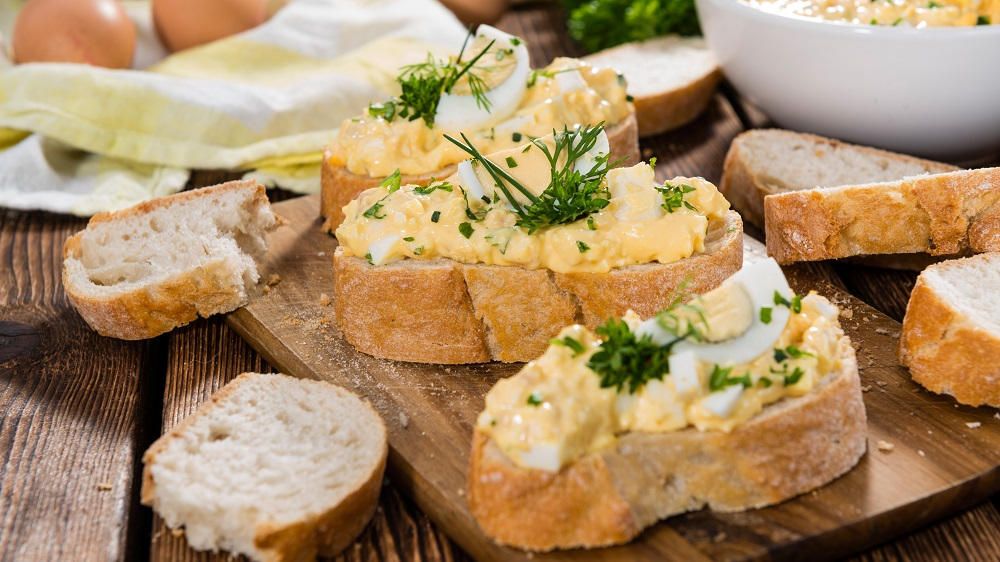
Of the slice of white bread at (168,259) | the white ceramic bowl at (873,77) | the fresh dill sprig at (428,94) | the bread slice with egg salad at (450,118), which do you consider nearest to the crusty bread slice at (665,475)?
the slice of white bread at (168,259)

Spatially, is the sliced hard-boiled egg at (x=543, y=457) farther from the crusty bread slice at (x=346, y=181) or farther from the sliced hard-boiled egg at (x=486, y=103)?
the sliced hard-boiled egg at (x=486, y=103)

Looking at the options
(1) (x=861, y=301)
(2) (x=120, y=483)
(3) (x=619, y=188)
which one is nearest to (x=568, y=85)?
(3) (x=619, y=188)

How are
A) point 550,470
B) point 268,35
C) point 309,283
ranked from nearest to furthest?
point 550,470 < point 309,283 < point 268,35

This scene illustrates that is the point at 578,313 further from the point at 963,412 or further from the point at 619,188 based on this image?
the point at 963,412

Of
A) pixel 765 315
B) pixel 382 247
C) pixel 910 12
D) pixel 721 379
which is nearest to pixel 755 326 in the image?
pixel 765 315

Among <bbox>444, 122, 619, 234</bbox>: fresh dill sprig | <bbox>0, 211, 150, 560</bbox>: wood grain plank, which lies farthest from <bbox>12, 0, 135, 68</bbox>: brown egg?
<bbox>444, 122, 619, 234</bbox>: fresh dill sprig

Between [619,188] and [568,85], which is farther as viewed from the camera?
[568,85]

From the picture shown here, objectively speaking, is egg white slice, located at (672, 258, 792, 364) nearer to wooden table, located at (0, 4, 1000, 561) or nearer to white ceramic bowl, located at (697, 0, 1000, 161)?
wooden table, located at (0, 4, 1000, 561)
